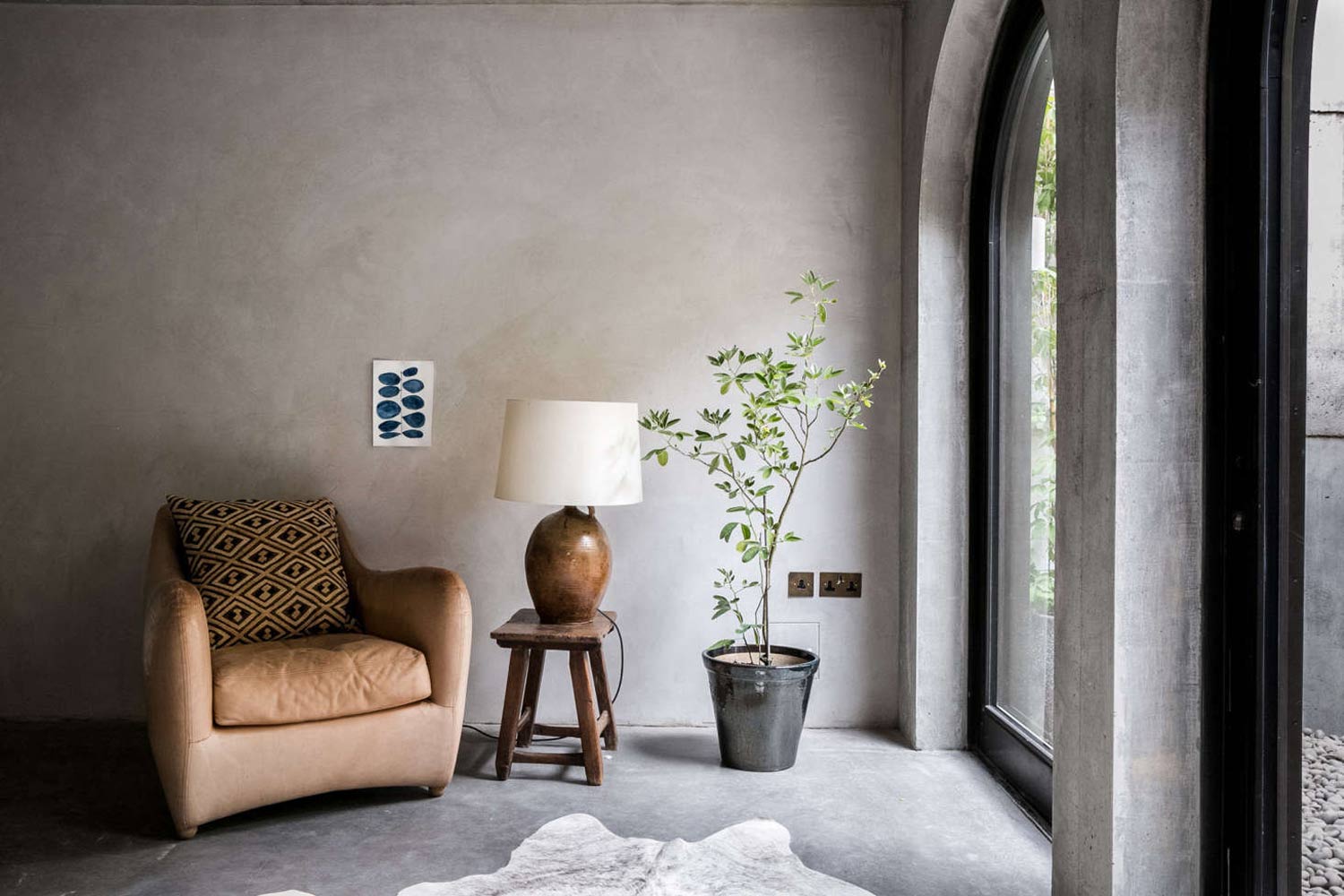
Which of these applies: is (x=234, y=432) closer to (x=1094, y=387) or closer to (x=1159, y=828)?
(x=1094, y=387)

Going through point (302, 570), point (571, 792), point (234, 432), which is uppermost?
point (234, 432)

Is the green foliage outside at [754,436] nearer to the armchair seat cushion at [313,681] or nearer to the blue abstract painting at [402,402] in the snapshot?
the blue abstract painting at [402,402]

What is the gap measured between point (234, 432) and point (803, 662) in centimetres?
218

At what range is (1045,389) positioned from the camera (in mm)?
2662

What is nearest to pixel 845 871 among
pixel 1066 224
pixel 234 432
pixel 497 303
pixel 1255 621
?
pixel 1255 621

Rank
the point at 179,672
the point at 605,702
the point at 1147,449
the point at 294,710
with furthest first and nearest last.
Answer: the point at 605,702, the point at 294,710, the point at 179,672, the point at 1147,449

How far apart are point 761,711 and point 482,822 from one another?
0.88 m

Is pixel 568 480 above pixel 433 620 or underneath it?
above

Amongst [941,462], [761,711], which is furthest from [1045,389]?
[761,711]

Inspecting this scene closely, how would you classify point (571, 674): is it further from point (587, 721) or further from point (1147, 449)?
point (1147, 449)

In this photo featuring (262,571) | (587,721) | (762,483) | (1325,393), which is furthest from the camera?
(762,483)

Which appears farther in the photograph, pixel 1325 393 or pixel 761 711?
pixel 761 711

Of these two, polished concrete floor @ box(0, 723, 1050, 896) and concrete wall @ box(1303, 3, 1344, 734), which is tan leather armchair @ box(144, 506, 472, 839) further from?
concrete wall @ box(1303, 3, 1344, 734)

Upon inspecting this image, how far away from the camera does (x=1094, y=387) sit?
74.0 inches
